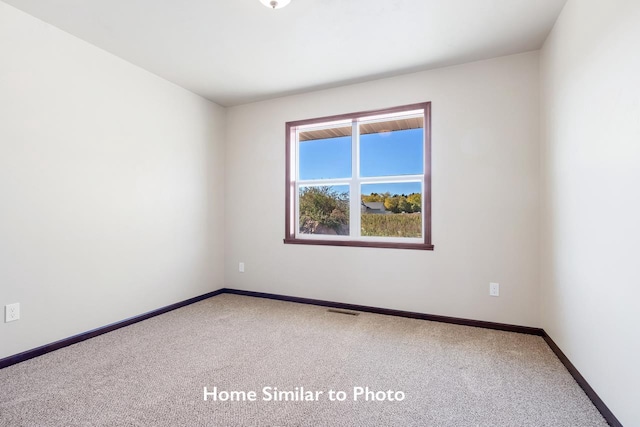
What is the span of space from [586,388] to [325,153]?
304cm

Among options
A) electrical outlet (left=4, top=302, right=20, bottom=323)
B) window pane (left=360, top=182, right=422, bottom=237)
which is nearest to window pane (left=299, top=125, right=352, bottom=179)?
window pane (left=360, top=182, right=422, bottom=237)

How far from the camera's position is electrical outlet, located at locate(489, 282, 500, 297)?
283 centimetres

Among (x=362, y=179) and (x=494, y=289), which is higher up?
(x=362, y=179)

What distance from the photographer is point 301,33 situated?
96.3 inches

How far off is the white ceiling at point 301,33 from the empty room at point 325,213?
0.07 ft

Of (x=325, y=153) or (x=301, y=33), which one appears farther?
(x=325, y=153)

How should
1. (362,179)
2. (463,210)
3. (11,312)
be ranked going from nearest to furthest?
(11,312) < (463,210) < (362,179)

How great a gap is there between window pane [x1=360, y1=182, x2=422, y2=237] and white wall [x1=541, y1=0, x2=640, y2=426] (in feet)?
3.75

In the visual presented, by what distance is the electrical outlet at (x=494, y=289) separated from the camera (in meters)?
2.83

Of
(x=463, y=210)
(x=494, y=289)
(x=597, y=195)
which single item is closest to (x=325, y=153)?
(x=463, y=210)

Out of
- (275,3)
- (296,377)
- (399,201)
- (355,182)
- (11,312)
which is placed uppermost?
(275,3)

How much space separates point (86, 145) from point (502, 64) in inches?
147

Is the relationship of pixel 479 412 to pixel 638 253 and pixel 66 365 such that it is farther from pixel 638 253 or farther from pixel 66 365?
pixel 66 365

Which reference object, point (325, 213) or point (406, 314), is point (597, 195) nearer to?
point (406, 314)
